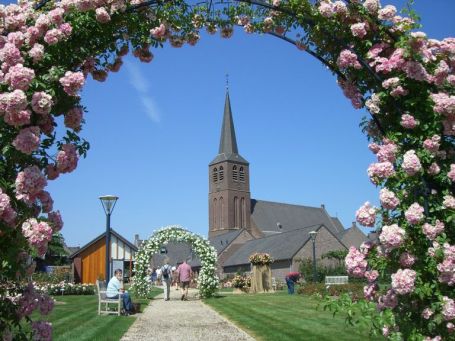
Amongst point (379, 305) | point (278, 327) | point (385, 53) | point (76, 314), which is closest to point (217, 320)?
point (278, 327)

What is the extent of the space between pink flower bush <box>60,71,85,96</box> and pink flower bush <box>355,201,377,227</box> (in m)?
3.04

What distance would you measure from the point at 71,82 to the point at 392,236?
334 centimetres

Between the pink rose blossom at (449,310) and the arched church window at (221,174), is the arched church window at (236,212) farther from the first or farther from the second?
the pink rose blossom at (449,310)

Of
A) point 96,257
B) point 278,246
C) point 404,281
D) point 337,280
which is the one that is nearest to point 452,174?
point 404,281

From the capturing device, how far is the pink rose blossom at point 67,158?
4.41 m

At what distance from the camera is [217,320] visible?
38.9 feet

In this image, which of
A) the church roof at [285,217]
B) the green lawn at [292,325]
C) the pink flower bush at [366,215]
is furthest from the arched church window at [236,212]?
the pink flower bush at [366,215]

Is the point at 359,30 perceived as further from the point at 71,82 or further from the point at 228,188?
the point at 228,188

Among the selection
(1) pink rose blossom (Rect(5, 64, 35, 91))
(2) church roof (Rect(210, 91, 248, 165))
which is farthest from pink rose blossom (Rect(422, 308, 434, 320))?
(2) church roof (Rect(210, 91, 248, 165))

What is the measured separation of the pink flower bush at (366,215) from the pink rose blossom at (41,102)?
10.5 feet

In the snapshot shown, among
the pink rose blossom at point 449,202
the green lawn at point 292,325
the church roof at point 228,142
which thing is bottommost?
the green lawn at point 292,325

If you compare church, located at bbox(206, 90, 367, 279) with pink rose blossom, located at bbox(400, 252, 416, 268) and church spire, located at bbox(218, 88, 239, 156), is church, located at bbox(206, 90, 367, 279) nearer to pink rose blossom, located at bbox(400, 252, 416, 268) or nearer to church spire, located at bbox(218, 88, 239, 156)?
A: church spire, located at bbox(218, 88, 239, 156)

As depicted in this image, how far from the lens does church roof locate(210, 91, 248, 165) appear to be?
235 ft

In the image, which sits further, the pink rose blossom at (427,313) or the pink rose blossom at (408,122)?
the pink rose blossom at (408,122)
